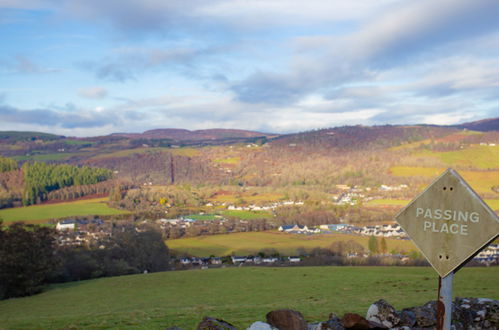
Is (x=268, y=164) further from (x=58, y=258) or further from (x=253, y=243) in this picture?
(x=58, y=258)

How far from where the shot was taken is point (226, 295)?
24.5m

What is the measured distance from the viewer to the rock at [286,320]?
306 inches

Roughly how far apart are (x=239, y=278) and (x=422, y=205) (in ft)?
96.3

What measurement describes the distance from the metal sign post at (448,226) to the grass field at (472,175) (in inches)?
3296

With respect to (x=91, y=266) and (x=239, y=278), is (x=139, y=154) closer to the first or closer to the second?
(x=91, y=266)

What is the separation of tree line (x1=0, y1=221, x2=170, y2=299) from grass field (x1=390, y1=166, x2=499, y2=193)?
60645mm

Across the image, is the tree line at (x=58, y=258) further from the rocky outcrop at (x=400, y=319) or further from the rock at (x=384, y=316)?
the rock at (x=384, y=316)

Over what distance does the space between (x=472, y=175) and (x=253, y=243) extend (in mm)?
64082

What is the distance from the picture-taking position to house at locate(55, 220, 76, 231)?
2886 inches

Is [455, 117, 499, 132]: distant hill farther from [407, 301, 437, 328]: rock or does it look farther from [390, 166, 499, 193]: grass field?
[407, 301, 437, 328]: rock

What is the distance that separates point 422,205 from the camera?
446cm

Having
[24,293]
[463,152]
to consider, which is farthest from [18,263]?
[463,152]

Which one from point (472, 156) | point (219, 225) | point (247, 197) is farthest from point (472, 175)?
point (219, 225)

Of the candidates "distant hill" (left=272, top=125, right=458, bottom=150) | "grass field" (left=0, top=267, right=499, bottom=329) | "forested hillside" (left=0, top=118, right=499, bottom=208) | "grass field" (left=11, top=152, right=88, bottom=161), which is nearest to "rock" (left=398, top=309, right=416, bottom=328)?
"grass field" (left=0, top=267, right=499, bottom=329)
